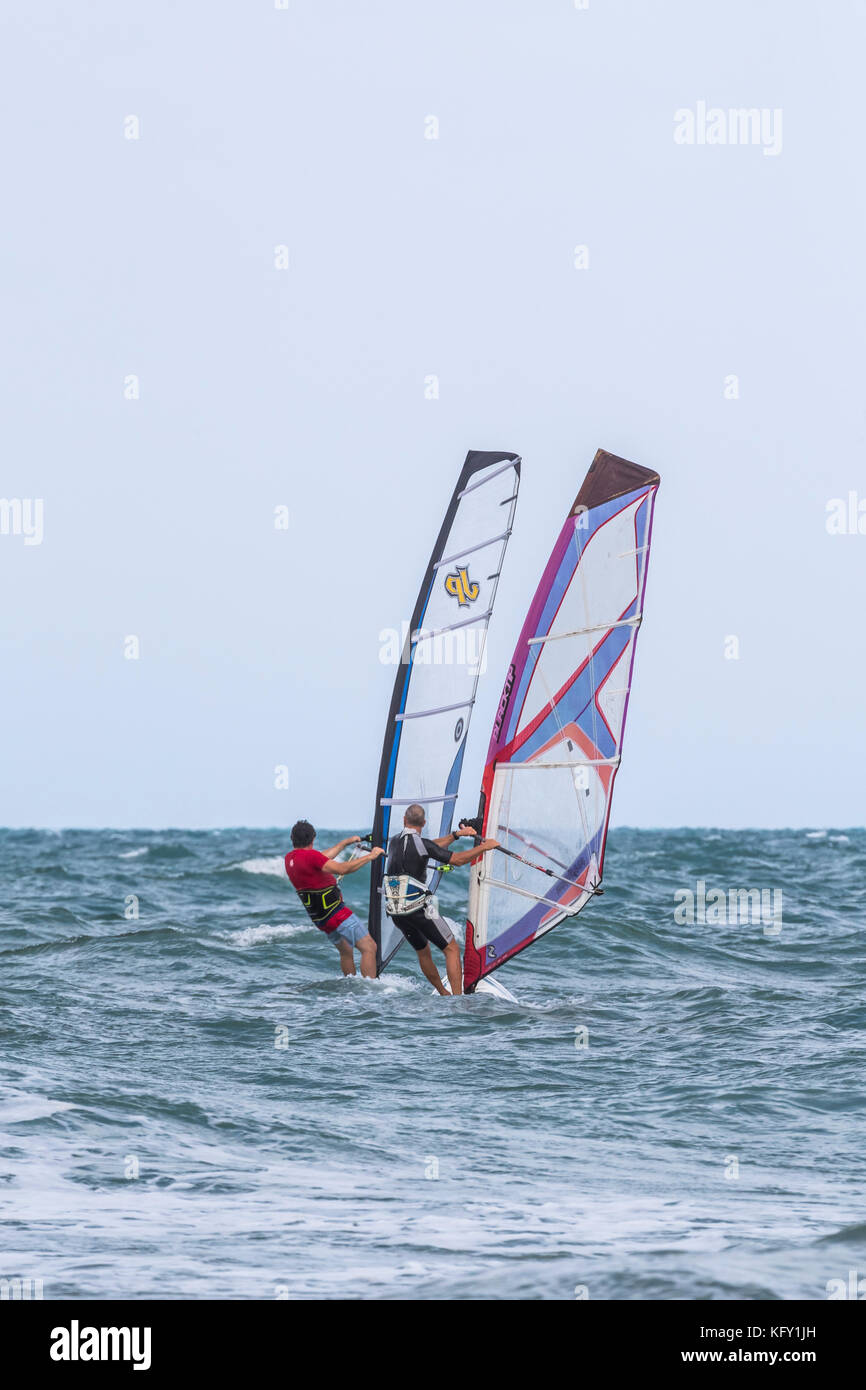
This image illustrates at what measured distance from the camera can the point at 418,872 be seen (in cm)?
979

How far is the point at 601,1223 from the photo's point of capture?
524 cm

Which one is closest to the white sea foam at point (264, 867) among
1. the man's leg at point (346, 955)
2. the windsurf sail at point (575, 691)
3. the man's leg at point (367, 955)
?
the man's leg at point (346, 955)

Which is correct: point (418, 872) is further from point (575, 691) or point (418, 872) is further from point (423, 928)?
point (575, 691)

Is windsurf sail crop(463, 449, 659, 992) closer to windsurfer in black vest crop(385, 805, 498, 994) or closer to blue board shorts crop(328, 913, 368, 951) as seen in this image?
windsurfer in black vest crop(385, 805, 498, 994)

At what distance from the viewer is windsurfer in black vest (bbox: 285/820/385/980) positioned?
994cm

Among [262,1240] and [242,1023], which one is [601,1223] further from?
[242,1023]

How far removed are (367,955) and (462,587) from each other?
9.93 ft

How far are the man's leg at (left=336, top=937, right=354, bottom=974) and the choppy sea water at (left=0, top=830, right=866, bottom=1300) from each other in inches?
6.0

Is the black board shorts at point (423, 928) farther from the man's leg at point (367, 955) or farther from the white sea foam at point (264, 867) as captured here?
the white sea foam at point (264, 867)

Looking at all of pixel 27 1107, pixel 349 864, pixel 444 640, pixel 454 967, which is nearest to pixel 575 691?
pixel 444 640

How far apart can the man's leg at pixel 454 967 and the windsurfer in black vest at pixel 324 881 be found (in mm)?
785

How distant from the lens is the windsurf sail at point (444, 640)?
34.0 feet

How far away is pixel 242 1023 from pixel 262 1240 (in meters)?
4.52
